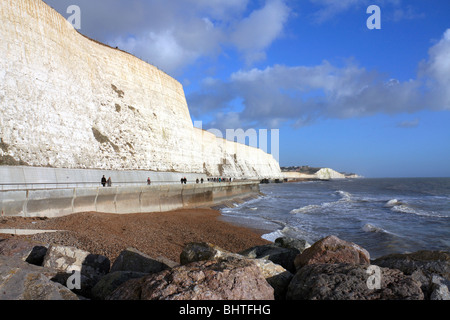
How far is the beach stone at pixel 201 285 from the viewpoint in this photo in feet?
9.59

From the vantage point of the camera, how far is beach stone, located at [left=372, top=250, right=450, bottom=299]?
4238mm

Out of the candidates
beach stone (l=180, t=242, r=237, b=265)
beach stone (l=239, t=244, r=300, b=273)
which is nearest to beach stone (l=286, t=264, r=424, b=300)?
beach stone (l=180, t=242, r=237, b=265)

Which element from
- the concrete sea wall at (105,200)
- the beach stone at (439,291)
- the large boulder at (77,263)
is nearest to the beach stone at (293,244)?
the beach stone at (439,291)

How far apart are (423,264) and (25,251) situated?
6.54m

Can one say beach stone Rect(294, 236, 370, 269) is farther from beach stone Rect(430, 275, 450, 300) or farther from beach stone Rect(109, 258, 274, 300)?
beach stone Rect(109, 258, 274, 300)

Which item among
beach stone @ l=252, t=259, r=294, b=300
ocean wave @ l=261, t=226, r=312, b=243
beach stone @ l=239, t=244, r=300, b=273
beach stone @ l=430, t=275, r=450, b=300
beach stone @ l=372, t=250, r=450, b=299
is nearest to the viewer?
beach stone @ l=430, t=275, r=450, b=300

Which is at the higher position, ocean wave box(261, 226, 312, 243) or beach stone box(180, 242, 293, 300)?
beach stone box(180, 242, 293, 300)

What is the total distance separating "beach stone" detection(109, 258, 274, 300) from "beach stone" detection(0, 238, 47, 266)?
9.48 feet

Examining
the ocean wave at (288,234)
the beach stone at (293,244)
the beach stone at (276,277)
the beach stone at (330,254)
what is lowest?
the ocean wave at (288,234)

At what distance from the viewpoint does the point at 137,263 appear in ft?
15.8

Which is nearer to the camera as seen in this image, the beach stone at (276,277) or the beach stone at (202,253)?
the beach stone at (276,277)

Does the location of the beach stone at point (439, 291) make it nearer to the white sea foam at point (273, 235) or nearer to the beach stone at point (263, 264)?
the beach stone at point (263, 264)
